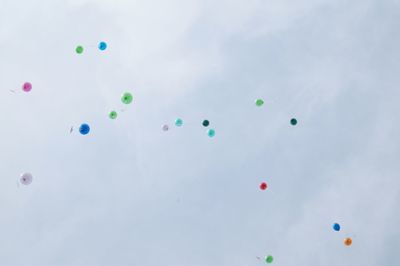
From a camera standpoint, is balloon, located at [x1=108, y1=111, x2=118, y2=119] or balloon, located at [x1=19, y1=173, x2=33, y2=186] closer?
balloon, located at [x1=19, y1=173, x2=33, y2=186]

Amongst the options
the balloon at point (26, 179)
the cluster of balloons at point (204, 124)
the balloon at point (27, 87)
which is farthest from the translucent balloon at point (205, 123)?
the balloon at point (26, 179)

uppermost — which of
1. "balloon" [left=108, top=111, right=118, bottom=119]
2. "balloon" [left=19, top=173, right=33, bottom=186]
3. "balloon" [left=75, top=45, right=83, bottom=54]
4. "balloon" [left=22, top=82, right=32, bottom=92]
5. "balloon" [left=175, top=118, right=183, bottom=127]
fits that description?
"balloon" [left=75, top=45, right=83, bottom=54]

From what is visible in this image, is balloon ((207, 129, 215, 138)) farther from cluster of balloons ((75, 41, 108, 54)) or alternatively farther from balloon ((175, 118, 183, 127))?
cluster of balloons ((75, 41, 108, 54))

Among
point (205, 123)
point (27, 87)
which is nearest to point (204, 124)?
point (205, 123)

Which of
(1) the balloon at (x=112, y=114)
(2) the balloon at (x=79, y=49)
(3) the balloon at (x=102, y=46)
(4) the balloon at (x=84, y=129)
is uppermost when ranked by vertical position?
(3) the balloon at (x=102, y=46)

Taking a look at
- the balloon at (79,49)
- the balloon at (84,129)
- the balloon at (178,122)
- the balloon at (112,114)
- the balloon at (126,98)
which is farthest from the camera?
the balloon at (178,122)

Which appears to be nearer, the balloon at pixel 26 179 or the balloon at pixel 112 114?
the balloon at pixel 26 179

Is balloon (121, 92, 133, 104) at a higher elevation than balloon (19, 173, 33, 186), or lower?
higher

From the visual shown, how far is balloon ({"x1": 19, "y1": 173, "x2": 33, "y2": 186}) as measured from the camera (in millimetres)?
20752

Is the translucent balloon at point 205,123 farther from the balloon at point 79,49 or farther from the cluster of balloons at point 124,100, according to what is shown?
the balloon at point 79,49

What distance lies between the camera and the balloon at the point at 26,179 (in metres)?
20.8

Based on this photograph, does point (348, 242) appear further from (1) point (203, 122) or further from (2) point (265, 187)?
(1) point (203, 122)

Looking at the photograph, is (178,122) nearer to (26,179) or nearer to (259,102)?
(259,102)

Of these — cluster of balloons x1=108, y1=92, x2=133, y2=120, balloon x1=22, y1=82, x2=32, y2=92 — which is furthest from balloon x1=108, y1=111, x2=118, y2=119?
balloon x1=22, y1=82, x2=32, y2=92
